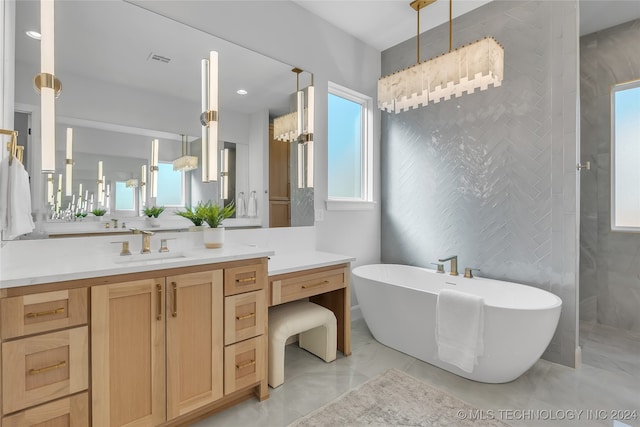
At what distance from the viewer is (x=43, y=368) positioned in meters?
1.18

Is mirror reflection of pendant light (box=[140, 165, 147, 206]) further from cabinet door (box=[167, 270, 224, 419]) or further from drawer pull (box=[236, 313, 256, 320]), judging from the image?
drawer pull (box=[236, 313, 256, 320])

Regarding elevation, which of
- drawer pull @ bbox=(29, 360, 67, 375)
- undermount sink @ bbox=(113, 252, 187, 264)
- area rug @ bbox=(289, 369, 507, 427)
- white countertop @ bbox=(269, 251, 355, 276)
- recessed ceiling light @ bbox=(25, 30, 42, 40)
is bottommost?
area rug @ bbox=(289, 369, 507, 427)

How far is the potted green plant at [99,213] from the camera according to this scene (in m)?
1.82

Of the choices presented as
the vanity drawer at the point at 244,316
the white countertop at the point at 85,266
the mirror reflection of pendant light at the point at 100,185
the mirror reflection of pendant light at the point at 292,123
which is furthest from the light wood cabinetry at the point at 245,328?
the mirror reflection of pendant light at the point at 292,123

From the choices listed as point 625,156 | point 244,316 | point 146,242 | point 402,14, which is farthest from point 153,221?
point 625,156

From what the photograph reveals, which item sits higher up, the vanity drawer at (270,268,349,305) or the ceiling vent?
the ceiling vent

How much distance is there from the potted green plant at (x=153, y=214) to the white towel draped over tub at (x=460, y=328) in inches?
79.2

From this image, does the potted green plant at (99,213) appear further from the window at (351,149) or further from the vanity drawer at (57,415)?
the window at (351,149)

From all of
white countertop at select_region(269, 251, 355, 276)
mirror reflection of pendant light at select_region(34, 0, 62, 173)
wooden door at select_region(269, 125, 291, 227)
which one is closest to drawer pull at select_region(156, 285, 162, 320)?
white countertop at select_region(269, 251, 355, 276)

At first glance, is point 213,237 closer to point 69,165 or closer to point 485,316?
point 69,165

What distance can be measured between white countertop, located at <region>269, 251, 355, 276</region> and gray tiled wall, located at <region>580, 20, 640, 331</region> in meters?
2.61

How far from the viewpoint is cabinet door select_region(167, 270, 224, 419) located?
1511mm

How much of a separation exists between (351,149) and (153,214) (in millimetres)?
2221

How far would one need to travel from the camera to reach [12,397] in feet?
3.68
